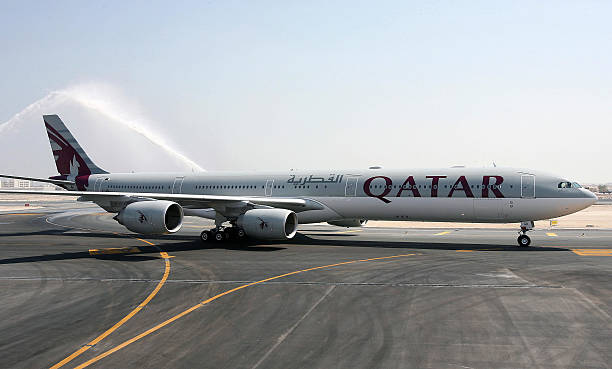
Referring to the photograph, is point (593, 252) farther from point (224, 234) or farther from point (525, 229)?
point (224, 234)

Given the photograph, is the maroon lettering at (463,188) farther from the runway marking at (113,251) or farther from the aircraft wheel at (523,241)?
the runway marking at (113,251)

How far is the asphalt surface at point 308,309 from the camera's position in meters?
9.16

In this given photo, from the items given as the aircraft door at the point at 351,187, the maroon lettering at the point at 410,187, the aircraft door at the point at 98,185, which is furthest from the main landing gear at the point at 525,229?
the aircraft door at the point at 98,185

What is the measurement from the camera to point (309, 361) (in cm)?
882

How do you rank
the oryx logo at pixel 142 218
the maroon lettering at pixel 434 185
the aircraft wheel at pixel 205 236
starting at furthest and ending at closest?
the aircraft wheel at pixel 205 236 < the maroon lettering at pixel 434 185 < the oryx logo at pixel 142 218

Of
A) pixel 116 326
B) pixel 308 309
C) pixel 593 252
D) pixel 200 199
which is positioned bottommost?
pixel 116 326

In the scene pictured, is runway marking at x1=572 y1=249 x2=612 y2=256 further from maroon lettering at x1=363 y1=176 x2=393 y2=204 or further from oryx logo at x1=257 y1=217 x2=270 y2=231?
oryx logo at x1=257 y1=217 x2=270 y2=231

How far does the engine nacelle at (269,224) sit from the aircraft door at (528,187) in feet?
37.7

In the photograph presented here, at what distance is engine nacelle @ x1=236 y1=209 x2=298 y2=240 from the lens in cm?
2538

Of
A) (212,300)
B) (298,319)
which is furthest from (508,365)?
(212,300)

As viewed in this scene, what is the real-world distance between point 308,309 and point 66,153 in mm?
31395

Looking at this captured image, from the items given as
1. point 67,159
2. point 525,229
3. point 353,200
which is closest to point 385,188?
point 353,200

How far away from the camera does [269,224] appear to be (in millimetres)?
25547

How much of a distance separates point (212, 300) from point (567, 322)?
8678 mm
